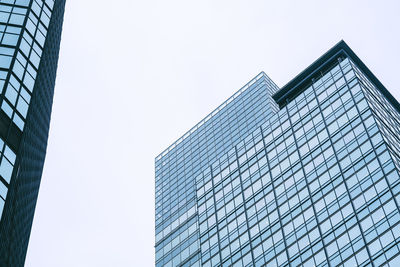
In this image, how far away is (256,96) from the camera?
423 ft

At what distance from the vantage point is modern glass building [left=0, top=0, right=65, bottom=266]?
36.3m

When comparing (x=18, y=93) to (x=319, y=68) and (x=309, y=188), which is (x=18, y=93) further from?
(x=319, y=68)

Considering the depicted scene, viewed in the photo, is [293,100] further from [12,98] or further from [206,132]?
[12,98]

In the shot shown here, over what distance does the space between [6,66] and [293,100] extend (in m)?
60.6

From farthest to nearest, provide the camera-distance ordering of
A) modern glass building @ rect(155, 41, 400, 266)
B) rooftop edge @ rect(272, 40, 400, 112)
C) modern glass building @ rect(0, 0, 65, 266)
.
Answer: rooftop edge @ rect(272, 40, 400, 112) < modern glass building @ rect(155, 41, 400, 266) < modern glass building @ rect(0, 0, 65, 266)

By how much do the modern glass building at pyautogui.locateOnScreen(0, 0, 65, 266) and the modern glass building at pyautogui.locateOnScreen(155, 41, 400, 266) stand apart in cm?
3351

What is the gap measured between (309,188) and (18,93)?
46223 mm

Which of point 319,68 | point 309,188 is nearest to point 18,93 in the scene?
point 309,188

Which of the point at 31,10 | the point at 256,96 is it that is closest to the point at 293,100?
the point at 256,96

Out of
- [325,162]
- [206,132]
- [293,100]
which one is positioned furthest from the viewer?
[206,132]

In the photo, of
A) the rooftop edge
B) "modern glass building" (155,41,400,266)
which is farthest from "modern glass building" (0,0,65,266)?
the rooftop edge

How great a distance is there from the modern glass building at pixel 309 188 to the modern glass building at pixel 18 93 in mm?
33508

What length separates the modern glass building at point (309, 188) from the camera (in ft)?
219

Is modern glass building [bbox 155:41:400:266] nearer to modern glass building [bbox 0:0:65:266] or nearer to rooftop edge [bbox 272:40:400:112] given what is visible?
rooftop edge [bbox 272:40:400:112]
